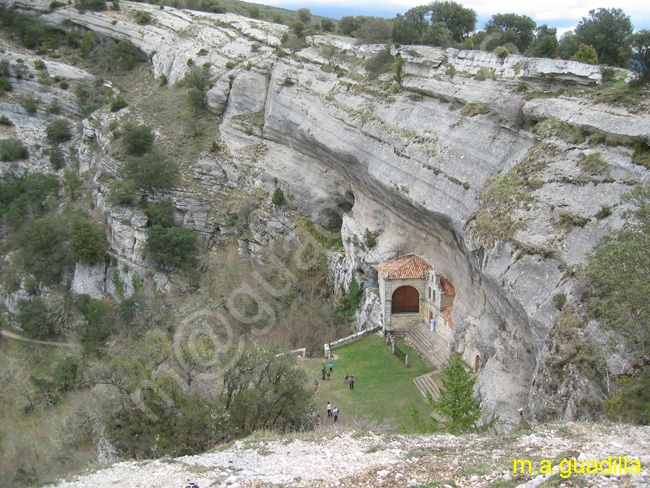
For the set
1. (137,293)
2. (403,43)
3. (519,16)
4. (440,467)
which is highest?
(519,16)

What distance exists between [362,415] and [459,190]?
9.81 m

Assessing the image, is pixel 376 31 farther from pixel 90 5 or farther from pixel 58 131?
pixel 90 5

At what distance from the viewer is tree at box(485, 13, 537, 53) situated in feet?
109

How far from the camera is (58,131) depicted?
4719cm

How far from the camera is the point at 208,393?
15180mm

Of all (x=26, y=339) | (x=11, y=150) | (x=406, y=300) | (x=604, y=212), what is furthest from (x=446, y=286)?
(x=11, y=150)

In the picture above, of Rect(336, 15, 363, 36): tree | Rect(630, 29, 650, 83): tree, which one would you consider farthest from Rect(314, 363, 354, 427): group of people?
Rect(336, 15, 363, 36): tree

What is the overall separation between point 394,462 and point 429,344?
14.3m

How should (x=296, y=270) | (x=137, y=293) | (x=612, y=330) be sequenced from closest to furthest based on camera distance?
(x=612, y=330), (x=296, y=270), (x=137, y=293)

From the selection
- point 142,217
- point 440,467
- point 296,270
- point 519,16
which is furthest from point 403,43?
point 440,467

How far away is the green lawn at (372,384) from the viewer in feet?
64.6

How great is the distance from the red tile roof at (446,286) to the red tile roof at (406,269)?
1.13 m

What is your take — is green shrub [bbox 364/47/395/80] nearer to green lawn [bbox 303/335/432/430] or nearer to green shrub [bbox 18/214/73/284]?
green lawn [bbox 303/335/432/430]

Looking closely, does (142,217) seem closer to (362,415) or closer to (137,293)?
(137,293)
